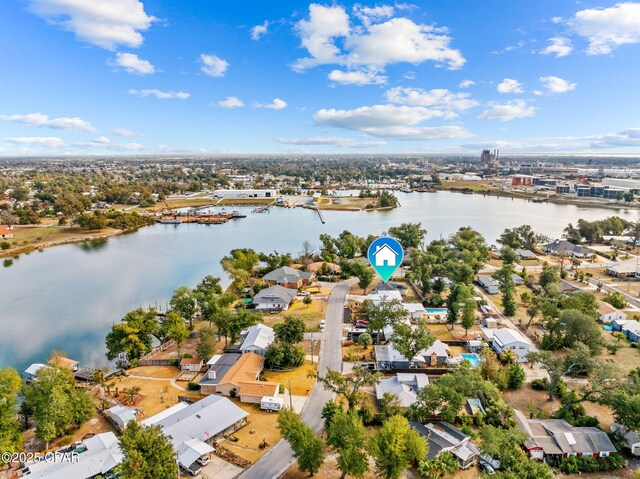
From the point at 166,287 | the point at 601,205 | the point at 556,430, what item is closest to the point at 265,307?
the point at 166,287

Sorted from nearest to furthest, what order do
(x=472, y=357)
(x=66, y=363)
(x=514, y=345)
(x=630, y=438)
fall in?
(x=630, y=438) < (x=66, y=363) < (x=472, y=357) < (x=514, y=345)

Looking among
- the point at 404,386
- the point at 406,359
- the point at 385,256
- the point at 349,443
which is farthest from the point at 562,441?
the point at 385,256

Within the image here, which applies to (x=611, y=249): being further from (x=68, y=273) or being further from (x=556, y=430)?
(x=68, y=273)

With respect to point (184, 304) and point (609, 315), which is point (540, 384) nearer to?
point (609, 315)

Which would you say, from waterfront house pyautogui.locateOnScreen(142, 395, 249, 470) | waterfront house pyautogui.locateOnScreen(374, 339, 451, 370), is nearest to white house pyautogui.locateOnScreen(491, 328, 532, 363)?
waterfront house pyautogui.locateOnScreen(374, 339, 451, 370)

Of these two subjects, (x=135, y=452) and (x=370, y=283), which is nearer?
(x=135, y=452)
